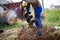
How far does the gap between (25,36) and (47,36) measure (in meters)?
0.22

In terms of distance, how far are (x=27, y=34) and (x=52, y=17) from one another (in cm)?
31

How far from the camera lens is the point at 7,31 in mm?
2340

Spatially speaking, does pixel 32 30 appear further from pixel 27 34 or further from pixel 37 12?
pixel 37 12

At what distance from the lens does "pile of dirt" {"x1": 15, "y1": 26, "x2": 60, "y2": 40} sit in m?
2.29

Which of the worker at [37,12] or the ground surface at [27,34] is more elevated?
the worker at [37,12]

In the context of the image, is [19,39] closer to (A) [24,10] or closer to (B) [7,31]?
(B) [7,31]

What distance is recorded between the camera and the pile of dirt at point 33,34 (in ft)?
7.50

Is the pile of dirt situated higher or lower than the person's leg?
lower

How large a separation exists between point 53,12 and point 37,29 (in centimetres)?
24

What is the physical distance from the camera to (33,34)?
2.30 meters

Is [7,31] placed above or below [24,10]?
below

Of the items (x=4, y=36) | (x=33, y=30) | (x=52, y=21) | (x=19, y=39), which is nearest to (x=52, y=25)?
(x=52, y=21)

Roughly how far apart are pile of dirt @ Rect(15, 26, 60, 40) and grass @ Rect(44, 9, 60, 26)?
0.21ft

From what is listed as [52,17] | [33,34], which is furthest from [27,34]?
[52,17]
